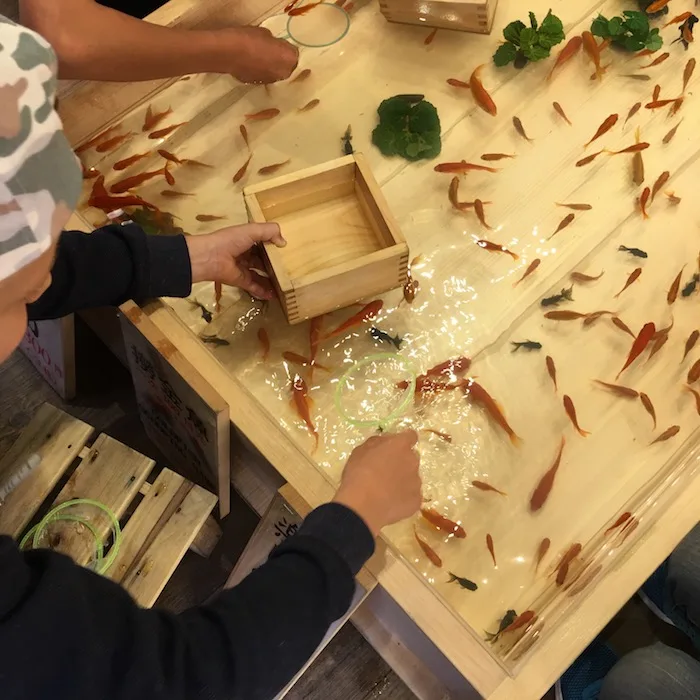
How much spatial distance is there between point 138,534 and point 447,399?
1.75 ft

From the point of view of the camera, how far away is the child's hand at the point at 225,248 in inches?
40.0

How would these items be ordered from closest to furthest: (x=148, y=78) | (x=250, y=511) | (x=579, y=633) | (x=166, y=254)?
(x=579, y=633)
(x=166, y=254)
(x=148, y=78)
(x=250, y=511)

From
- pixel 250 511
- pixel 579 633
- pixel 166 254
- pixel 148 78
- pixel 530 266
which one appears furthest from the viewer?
pixel 250 511

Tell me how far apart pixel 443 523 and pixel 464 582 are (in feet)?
0.30

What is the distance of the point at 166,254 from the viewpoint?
988mm

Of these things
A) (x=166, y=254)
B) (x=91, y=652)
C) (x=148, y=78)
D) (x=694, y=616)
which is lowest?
(x=694, y=616)

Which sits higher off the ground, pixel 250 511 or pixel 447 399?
pixel 447 399

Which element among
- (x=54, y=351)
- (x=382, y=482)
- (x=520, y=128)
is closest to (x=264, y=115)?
(x=520, y=128)

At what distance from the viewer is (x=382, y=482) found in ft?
2.90

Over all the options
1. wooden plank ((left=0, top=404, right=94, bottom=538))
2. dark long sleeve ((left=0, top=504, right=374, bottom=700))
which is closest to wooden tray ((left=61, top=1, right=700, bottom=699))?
dark long sleeve ((left=0, top=504, right=374, bottom=700))

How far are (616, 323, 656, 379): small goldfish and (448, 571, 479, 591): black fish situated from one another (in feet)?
1.41

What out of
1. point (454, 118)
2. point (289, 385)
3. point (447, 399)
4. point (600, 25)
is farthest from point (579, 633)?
point (600, 25)

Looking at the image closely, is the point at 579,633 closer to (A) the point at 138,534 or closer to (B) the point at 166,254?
(A) the point at 138,534

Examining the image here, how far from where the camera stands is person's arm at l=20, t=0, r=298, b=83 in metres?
0.97
